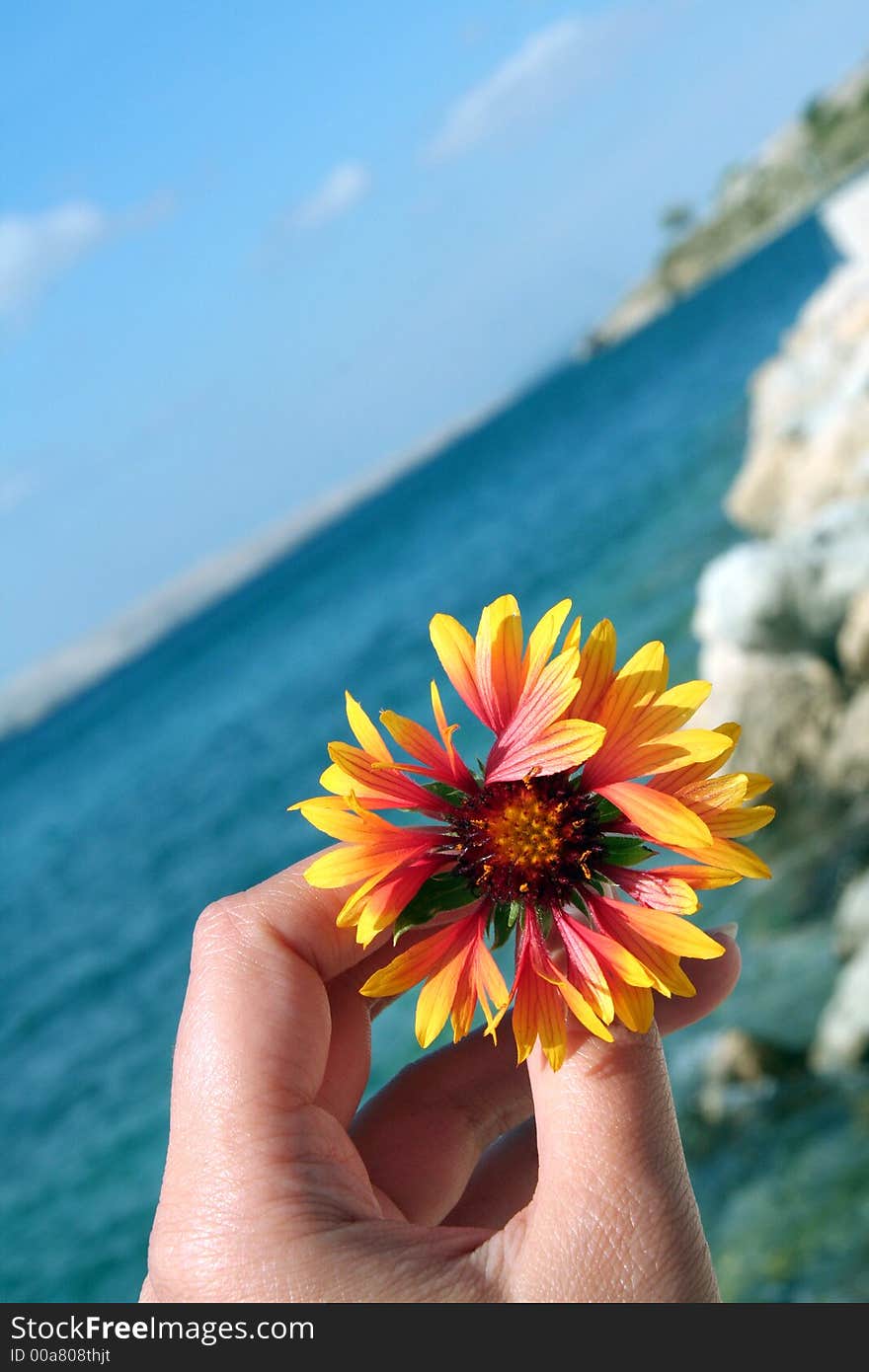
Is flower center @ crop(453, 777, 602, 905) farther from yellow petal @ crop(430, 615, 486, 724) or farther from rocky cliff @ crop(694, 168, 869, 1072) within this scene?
rocky cliff @ crop(694, 168, 869, 1072)

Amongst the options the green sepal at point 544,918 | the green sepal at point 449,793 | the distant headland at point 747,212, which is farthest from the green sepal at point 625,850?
the distant headland at point 747,212

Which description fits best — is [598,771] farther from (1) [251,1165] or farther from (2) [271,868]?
(2) [271,868]

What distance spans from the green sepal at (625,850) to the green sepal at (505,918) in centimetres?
14

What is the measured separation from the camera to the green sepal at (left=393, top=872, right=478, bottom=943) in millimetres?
1607

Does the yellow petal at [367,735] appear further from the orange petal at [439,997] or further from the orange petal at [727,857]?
the orange petal at [727,857]

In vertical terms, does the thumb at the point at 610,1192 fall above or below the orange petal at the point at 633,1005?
below

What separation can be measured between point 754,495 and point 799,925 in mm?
11449

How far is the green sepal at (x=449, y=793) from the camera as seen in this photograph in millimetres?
1660

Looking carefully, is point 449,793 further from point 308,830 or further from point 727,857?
point 308,830

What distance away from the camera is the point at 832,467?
520 inches

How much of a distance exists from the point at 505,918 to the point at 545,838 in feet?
0.42

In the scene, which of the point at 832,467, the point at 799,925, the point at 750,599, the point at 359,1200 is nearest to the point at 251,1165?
→ the point at 359,1200

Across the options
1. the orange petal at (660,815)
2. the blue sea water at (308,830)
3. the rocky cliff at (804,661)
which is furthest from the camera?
the rocky cliff at (804,661)

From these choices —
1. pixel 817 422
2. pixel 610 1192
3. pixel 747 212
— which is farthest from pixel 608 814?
pixel 747 212
